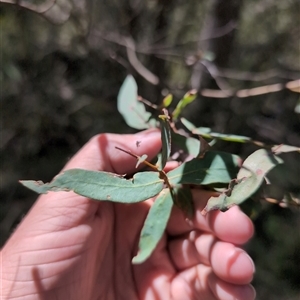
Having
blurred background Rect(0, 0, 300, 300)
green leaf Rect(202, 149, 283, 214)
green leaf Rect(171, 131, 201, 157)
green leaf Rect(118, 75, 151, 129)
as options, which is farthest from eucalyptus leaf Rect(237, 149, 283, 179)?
blurred background Rect(0, 0, 300, 300)

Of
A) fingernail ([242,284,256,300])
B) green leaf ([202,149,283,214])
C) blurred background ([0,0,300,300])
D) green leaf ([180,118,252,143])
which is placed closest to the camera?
green leaf ([202,149,283,214])

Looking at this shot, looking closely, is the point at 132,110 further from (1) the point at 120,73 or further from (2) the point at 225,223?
(1) the point at 120,73

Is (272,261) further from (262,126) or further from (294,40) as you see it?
(294,40)

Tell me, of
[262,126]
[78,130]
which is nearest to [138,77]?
[78,130]

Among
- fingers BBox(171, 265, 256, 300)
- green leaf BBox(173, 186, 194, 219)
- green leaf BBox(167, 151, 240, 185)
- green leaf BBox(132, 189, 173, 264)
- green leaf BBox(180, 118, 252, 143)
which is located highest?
green leaf BBox(180, 118, 252, 143)

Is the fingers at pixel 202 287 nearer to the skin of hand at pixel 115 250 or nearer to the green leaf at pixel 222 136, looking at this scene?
the skin of hand at pixel 115 250

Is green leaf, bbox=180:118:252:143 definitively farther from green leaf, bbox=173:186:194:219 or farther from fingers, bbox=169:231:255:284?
fingers, bbox=169:231:255:284
